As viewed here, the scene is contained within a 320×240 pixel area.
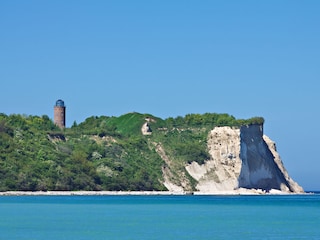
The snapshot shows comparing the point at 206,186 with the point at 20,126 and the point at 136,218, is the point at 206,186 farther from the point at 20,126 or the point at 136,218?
the point at 136,218

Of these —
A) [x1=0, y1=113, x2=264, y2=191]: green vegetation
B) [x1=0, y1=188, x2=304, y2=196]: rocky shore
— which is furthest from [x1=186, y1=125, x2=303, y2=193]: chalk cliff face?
[x1=0, y1=113, x2=264, y2=191]: green vegetation

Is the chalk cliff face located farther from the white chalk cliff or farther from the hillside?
the hillside

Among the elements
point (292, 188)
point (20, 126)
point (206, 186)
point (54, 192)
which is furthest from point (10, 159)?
point (292, 188)

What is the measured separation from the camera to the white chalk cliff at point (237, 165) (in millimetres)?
171875

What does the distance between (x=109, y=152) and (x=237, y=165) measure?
23.7m

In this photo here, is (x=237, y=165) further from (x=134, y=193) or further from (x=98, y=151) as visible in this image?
(x=98, y=151)

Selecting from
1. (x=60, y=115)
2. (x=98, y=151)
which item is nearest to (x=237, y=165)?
(x=98, y=151)

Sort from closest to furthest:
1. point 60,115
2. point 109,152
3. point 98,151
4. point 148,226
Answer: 1. point 148,226
2. point 98,151
3. point 109,152
4. point 60,115

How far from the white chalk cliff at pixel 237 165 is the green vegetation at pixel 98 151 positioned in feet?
6.27

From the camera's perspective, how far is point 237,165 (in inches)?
6781

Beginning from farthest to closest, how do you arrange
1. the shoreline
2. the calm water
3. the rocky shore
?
the shoreline → the rocky shore → the calm water

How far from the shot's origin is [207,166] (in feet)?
574

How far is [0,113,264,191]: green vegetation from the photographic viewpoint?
149 metres

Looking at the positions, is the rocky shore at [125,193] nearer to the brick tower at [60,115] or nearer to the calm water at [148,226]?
the brick tower at [60,115]
